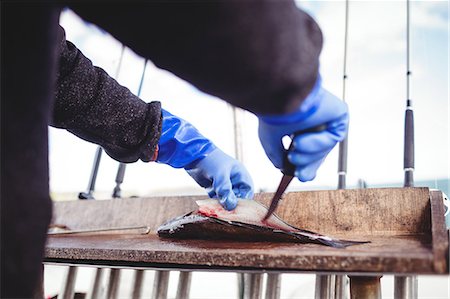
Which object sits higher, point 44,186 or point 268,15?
point 268,15

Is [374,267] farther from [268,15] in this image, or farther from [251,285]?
[251,285]

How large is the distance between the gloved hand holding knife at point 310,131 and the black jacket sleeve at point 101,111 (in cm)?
55

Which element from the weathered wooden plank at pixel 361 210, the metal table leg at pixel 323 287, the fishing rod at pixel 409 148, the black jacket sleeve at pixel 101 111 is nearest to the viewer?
the black jacket sleeve at pixel 101 111

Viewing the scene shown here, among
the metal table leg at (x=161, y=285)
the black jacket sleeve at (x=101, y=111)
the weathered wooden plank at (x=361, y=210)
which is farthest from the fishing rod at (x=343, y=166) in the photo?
the black jacket sleeve at (x=101, y=111)

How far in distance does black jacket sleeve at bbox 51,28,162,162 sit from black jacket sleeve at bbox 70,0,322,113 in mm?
709

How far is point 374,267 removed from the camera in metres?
0.75

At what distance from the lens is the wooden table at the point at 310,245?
781 millimetres

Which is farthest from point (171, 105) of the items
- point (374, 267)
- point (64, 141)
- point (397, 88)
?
point (374, 267)

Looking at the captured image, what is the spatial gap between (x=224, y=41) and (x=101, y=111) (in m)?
0.82

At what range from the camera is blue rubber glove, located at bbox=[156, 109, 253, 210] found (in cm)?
145

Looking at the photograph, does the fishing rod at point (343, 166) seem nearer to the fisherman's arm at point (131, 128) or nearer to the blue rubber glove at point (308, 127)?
the fisherman's arm at point (131, 128)

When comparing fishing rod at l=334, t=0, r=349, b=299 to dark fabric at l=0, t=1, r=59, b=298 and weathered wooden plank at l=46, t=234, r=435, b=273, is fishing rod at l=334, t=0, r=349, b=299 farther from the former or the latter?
dark fabric at l=0, t=1, r=59, b=298

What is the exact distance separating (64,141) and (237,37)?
14.0ft

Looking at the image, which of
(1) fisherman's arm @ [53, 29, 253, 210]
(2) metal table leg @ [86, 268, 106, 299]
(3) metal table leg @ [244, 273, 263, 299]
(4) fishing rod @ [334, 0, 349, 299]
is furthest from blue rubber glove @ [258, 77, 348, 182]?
(2) metal table leg @ [86, 268, 106, 299]
